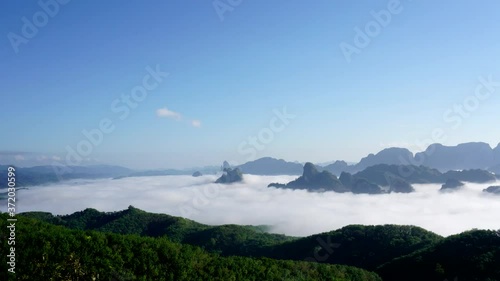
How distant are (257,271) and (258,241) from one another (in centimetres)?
8446

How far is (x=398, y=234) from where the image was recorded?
2965 inches

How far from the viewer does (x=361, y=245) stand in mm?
73250

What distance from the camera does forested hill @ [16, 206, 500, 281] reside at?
40.5 m

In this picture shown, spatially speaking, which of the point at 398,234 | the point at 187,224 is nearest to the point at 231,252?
the point at 187,224

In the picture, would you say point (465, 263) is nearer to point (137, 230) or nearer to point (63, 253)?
point (63, 253)

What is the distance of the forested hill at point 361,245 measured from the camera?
40494mm
